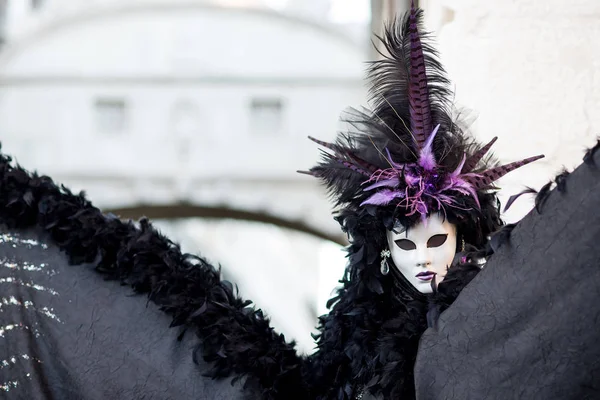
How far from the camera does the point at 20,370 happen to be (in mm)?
1459

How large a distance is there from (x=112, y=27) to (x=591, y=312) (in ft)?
26.9

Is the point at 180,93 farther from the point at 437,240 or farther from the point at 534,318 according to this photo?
the point at 534,318

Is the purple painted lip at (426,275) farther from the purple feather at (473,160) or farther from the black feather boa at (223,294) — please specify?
the purple feather at (473,160)

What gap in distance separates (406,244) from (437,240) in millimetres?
50

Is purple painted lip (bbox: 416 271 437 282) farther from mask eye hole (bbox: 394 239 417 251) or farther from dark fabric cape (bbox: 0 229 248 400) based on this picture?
dark fabric cape (bbox: 0 229 248 400)

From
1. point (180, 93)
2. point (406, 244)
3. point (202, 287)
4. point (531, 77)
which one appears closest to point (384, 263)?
point (406, 244)

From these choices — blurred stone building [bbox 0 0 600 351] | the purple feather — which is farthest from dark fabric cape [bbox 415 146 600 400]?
blurred stone building [bbox 0 0 600 351]

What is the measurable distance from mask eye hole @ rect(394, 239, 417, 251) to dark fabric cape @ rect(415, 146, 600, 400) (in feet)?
0.74

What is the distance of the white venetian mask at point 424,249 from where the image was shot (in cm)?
148

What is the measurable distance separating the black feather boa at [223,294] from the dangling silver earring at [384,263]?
0.01m

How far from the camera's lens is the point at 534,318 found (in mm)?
1184

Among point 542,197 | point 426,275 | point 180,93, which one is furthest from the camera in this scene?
point 180,93

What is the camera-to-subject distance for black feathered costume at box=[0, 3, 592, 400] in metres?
1.46

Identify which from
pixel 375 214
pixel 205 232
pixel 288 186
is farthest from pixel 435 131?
pixel 205 232
